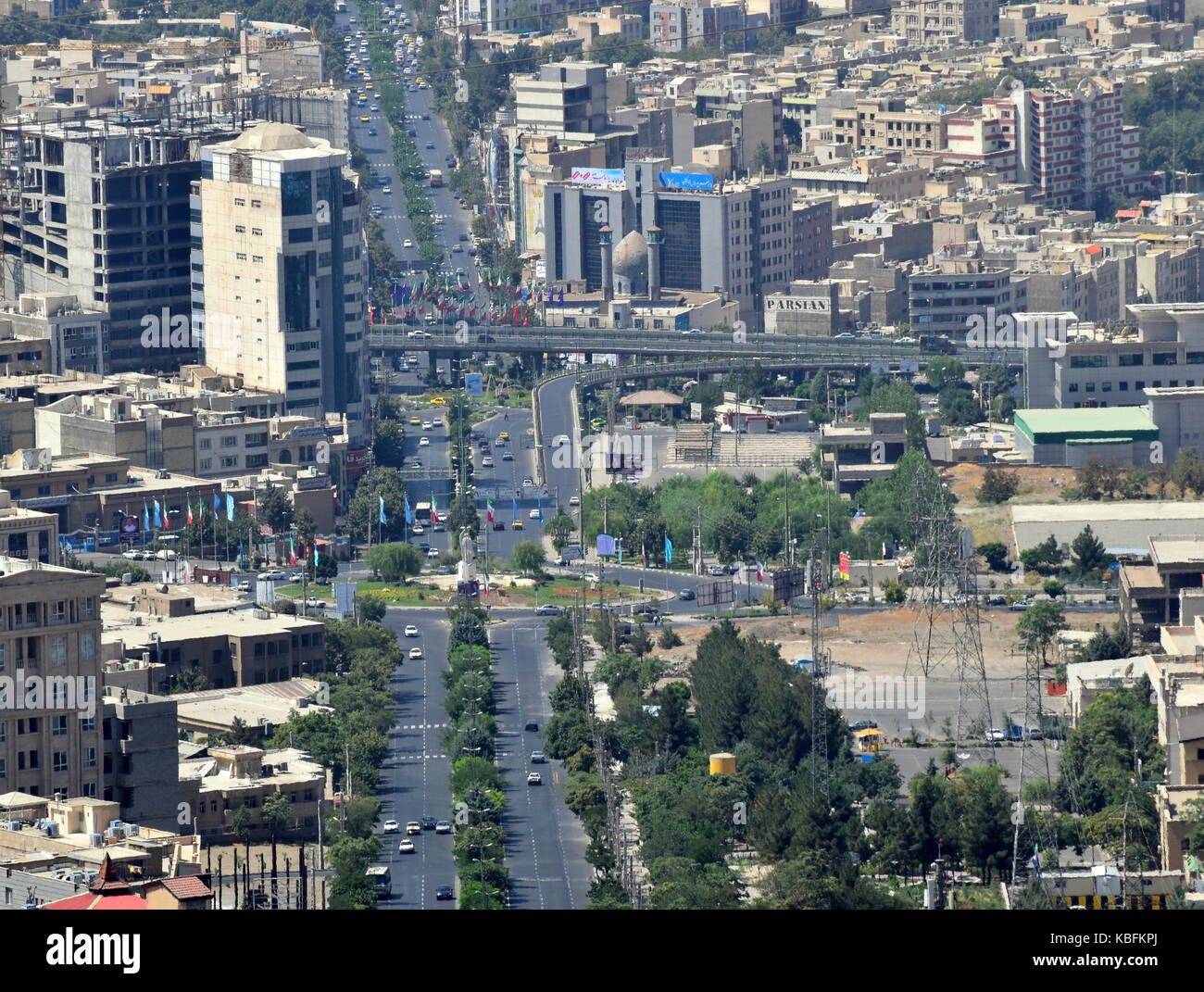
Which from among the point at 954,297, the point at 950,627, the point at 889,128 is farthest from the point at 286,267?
the point at 889,128

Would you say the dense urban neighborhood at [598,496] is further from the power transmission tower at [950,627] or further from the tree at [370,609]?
the power transmission tower at [950,627]

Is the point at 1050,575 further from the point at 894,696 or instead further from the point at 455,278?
the point at 455,278

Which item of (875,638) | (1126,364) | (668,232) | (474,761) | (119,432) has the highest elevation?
(668,232)

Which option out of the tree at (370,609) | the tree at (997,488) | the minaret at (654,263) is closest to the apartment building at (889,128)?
the minaret at (654,263)

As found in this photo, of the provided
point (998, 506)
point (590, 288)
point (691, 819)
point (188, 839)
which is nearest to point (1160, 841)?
point (691, 819)

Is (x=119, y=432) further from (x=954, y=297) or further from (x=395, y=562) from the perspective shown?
(x=954, y=297)

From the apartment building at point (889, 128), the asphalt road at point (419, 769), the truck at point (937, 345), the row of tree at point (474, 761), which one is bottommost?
the asphalt road at point (419, 769)
